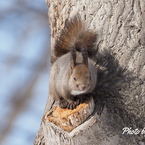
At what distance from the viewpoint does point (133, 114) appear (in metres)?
1.71

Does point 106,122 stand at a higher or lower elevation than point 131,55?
lower

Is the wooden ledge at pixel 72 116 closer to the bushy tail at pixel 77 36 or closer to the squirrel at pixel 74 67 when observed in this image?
the squirrel at pixel 74 67

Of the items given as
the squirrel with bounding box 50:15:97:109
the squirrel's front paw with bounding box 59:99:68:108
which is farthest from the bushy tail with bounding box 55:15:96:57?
the squirrel's front paw with bounding box 59:99:68:108

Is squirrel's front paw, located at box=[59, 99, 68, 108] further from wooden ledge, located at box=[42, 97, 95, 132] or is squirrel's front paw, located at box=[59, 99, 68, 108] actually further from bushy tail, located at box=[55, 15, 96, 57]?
bushy tail, located at box=[55, 15, 96, 57]

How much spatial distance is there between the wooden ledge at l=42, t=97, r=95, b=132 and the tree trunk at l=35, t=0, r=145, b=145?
0.08 feet

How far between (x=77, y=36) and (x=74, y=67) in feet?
0.55

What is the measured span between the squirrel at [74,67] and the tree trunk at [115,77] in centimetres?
5

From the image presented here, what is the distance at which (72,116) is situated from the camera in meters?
1.66

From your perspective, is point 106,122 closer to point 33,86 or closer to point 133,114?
point 133,114

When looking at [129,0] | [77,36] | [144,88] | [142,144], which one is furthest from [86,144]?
[129,0]

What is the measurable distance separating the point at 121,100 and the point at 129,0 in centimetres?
53

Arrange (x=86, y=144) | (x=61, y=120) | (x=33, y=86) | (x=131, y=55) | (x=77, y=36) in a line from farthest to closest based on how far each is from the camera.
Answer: (x=33, y=86) < (x=77, y=36) < (x=131, y=55) < (x=61, y=120) < (x=86, y=144)

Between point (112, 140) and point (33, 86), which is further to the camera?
point (33, 86)

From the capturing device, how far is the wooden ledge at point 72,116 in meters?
1.62
